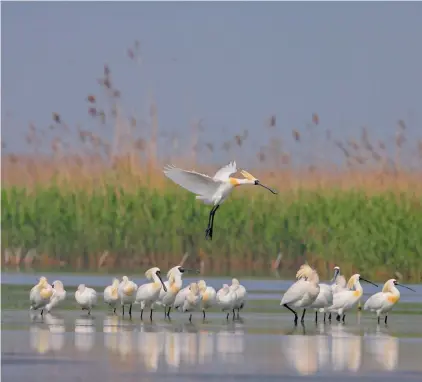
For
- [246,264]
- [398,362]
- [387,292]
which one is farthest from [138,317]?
[246,264]

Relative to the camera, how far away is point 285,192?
28516mm

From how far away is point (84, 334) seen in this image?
16.5 m

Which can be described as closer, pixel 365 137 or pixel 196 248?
pixel 196 248

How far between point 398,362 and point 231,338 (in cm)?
251

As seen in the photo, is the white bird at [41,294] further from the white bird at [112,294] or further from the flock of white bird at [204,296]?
the white bird at [112,294]

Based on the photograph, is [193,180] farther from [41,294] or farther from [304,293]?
[41,294]

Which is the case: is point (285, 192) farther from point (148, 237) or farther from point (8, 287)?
point (8, 287)

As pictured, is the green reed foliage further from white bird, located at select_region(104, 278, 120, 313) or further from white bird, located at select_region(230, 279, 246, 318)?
white bird, located at select_region(104, 278, 120, 313)

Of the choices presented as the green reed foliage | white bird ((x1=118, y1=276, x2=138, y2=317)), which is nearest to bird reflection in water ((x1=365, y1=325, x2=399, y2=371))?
white bird ((x1=118, y1=276, x2=138, y2=317))

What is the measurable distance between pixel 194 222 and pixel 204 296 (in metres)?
7.79

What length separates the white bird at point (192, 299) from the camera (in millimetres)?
19297

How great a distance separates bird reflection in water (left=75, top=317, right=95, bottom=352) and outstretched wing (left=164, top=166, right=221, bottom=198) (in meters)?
2.08

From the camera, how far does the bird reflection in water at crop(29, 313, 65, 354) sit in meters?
15.1

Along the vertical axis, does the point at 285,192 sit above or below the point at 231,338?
above
